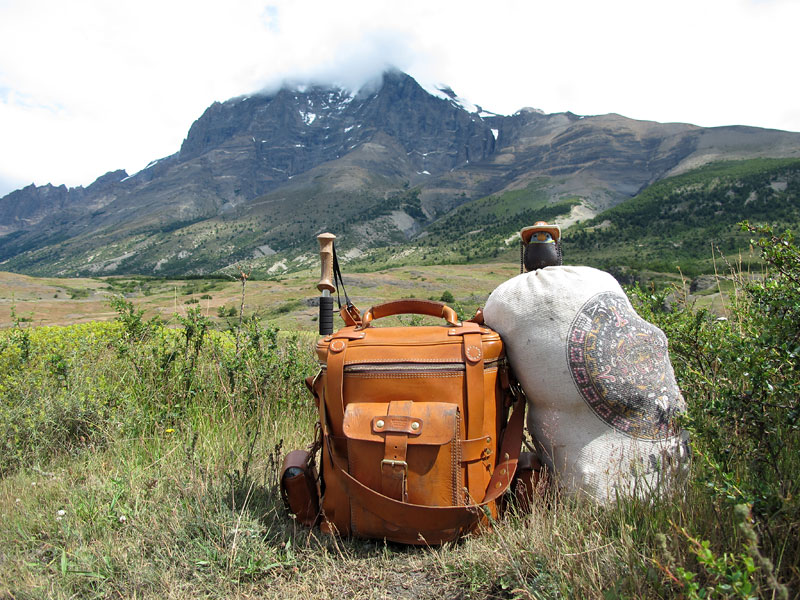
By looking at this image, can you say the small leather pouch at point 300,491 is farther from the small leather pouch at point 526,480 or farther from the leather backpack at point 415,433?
the small leather pouch at point 526,480

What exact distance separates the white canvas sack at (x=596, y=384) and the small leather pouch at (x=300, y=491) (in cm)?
124

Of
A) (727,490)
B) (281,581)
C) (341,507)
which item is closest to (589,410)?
(727,490)

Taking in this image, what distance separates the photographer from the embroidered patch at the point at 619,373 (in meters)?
2.19

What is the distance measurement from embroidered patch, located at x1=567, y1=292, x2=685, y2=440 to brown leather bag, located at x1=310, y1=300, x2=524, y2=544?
39 cm

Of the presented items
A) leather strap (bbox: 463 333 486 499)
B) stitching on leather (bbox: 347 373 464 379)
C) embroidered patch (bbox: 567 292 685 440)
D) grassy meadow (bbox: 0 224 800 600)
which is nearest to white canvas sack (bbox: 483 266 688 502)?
embroidered patch (bbox: 567 292 685 440)

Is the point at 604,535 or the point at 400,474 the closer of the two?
the point at 604,535

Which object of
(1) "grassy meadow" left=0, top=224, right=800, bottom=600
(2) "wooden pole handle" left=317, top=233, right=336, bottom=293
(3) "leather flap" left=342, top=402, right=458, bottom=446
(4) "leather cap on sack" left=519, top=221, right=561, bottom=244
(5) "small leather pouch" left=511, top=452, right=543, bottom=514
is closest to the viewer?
(1) "grassy meadow" left=0, top=224, right=800, bottom=600

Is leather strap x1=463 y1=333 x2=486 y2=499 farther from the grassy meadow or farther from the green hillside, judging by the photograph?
the green hillside

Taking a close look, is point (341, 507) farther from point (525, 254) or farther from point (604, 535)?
point (525, 254)

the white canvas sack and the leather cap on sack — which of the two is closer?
the white canvas sack

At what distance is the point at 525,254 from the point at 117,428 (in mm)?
3115

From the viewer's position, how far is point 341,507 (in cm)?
241

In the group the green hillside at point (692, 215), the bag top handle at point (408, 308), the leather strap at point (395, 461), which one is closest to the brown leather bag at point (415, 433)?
the leather strap at point (395, 461)

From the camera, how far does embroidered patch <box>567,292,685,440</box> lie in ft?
7.17
